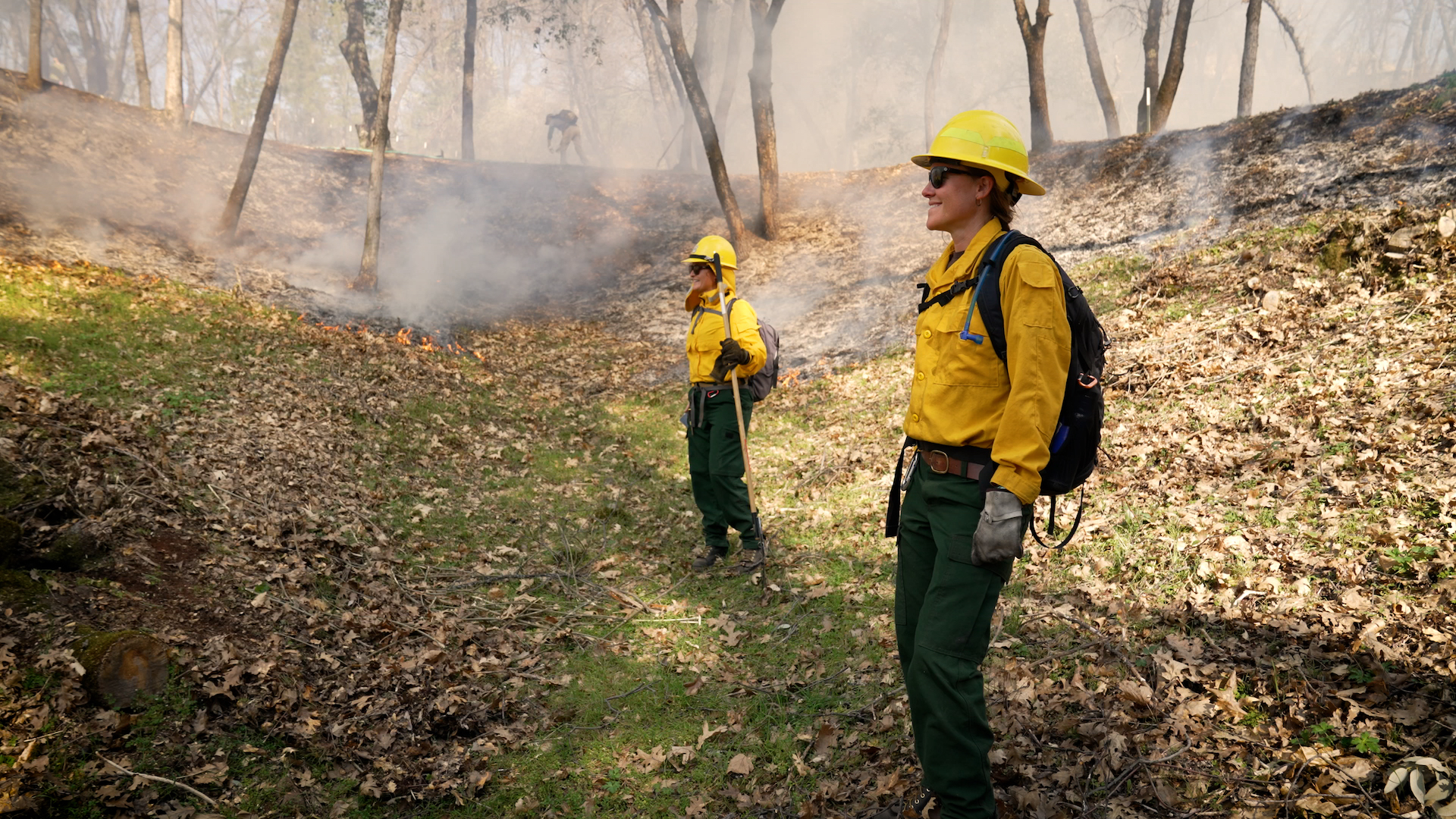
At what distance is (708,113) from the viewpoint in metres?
17.7

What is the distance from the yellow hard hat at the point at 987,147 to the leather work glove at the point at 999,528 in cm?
118

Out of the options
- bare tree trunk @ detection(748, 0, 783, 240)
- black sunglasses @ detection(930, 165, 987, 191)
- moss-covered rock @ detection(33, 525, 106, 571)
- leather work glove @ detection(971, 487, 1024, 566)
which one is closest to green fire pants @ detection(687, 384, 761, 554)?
black sunglasses @ detection(930, 165, 987, 191)

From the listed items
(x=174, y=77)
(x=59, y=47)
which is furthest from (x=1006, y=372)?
(x=59, y=47)

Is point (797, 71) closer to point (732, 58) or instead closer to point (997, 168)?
point (732, 58)

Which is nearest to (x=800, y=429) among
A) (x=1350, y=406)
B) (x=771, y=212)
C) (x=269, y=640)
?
(x=1350, y=406)

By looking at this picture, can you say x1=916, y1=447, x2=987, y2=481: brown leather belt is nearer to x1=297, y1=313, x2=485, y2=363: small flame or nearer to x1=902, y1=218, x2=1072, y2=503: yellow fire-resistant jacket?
x1=902, y1=218, x2=1072, y2=503: yellow fire-resistant jacket

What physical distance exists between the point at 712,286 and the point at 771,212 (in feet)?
40.3

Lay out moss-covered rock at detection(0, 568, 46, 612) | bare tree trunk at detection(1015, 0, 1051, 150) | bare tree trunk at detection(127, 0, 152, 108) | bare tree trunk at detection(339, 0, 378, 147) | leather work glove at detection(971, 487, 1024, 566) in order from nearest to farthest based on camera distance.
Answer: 1. leather work glove at detection(971, 487, 1024, 566)
2. moss-covered rock at detection(0, 568, 46, 612)
3. bare tree trunk at detection(1015, 0, 1051, 150)
4. bare tree trunk at detection(339, 0, 378, 147)
5. bare tree trunk at detection(127, 0, 152, 108)

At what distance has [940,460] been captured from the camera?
290 cm

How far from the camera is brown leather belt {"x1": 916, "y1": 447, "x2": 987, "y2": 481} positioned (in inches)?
110

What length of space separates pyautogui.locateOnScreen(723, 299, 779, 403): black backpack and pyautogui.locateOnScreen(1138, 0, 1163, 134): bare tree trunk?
504 inches

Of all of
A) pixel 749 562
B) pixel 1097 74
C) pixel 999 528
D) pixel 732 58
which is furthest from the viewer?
pixel 732 58

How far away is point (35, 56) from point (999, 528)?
23.2 metres

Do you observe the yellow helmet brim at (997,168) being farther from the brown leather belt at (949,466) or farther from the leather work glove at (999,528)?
the leather work glove at (999,528)
